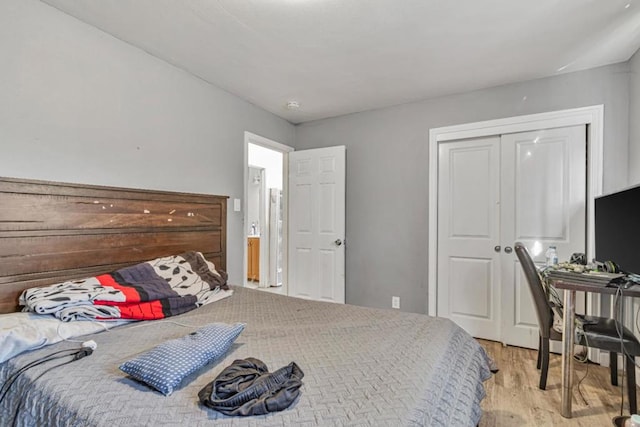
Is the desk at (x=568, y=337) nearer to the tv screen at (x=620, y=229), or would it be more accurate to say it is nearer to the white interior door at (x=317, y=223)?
the tv screen at (x=620, y=229)

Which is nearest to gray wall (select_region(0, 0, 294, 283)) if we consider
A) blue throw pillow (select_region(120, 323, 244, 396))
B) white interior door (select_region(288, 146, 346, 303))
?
white interior door (select_region(288, 146, 346, 303))

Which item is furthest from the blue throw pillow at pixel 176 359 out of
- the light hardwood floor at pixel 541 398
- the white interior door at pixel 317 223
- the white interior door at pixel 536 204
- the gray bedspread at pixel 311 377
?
the white interior door at pixel 536 204

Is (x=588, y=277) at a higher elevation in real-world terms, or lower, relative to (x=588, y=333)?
higher

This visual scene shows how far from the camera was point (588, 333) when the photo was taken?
196 cm

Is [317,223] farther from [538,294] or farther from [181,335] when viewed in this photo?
[181,335]

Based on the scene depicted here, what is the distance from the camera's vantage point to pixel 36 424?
3.38 feet

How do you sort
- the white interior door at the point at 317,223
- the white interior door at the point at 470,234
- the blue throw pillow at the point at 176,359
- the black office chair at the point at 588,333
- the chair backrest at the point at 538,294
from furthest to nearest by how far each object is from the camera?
the white interior door at the point at 317,223
the white interior door at the point at 470,234
the chair backrest at the point at 538,294
the black office chair at the point at 588,333
the blue throw pillow at the point at 176,359

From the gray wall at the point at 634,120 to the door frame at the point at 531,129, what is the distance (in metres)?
0.17

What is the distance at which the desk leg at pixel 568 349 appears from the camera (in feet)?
6.12

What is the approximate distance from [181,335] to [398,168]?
2719 mm

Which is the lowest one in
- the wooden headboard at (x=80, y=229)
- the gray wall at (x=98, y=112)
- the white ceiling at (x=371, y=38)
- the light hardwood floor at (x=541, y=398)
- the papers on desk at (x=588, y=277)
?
the light hardwood floor at (x=541, y=398)

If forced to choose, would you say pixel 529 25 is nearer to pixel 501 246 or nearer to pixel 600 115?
pixel 600 115

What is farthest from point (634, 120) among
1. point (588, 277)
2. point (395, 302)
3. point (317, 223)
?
point (317, 223)

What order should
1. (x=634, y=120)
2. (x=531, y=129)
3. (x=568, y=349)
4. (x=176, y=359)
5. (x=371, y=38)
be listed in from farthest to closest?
(x=531, y=129), (x=634, y=120), (x=371, y=38), (x=568, y=349), (x=176, y=359)
